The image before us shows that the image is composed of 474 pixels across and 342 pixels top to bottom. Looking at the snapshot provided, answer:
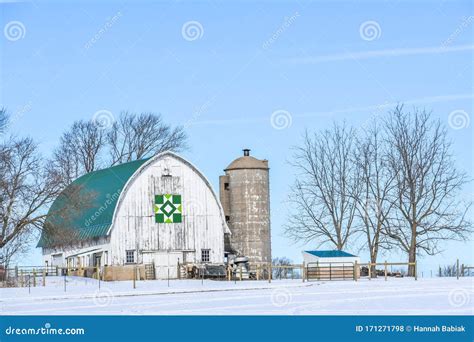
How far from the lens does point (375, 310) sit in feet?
93.9

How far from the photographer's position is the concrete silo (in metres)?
61.9

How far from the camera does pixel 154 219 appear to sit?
180 ft

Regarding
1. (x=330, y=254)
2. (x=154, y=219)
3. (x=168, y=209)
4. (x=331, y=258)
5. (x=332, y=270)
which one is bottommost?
(x=332, y=270)

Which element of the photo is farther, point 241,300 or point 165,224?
point 165,224

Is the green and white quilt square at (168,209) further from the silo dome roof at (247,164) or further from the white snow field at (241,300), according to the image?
the white snow field at (241,300)

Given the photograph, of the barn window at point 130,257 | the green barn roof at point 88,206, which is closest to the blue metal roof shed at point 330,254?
the barn window at point 130,257

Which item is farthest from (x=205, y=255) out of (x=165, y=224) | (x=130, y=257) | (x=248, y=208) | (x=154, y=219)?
(x=248, y=208)

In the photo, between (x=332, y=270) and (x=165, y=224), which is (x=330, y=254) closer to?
(x=332, y=270)

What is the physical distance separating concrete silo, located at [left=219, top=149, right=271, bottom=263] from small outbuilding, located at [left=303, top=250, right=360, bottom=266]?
842cm

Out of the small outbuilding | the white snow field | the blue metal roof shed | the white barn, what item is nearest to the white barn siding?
the white barn

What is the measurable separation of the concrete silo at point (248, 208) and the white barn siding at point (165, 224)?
5.31m

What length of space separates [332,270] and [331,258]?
671 millimetres
